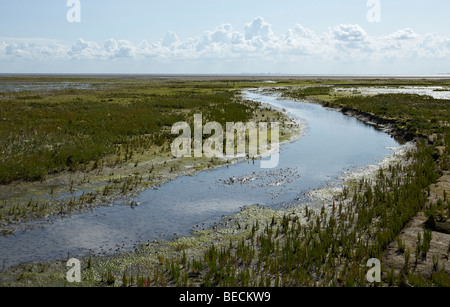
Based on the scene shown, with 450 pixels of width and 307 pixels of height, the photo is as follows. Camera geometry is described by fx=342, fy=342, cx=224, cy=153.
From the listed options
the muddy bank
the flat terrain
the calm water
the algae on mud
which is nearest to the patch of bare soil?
the flat terrain

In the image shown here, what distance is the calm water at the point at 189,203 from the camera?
10.1 meters

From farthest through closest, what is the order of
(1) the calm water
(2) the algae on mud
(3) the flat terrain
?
(2) the algae on mud, (1) the calm water, (3) the flat terrain

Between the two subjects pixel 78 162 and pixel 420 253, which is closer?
pixel 420 253

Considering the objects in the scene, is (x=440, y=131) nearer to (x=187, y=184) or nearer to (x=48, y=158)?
(x=187, y=184)

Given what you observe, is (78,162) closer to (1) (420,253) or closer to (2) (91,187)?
(2) (91,187)

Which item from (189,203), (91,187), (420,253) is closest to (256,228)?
(189,203)

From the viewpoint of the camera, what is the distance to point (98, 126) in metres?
27.8

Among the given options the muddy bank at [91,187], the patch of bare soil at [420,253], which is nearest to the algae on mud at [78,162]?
the muddy bank at [91,187]

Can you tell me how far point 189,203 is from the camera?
45.3 feet

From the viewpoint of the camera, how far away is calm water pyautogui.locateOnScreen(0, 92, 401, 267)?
1009 centimetres

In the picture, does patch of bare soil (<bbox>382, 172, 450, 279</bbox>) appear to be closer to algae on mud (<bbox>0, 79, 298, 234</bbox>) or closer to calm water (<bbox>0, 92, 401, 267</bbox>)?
calm water (<bbox>0, 92, 401, 267</bbox>)

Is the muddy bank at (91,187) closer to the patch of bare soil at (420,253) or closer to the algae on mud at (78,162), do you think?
the algae on mud at (78,162)
